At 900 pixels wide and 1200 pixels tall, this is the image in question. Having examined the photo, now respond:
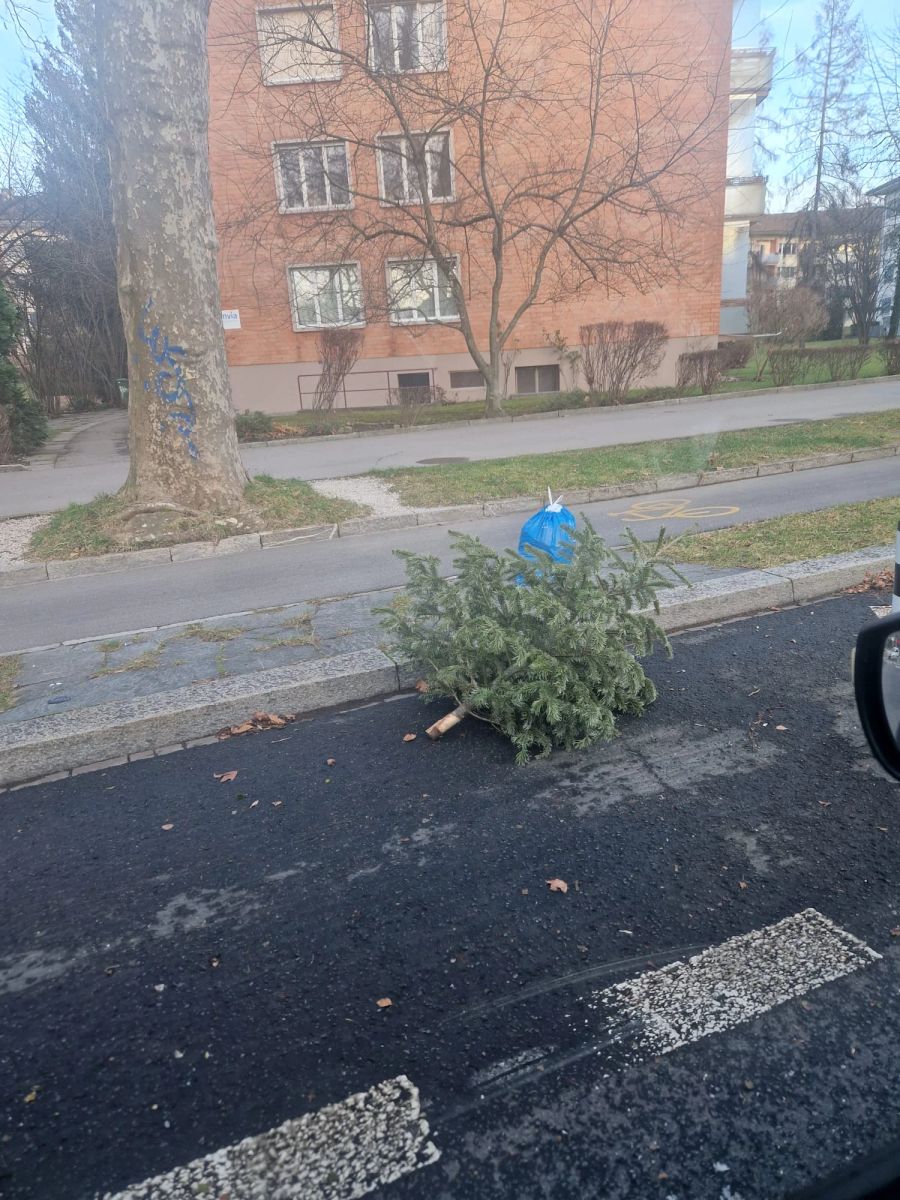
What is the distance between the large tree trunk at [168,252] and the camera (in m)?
7.75

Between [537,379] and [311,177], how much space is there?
9.55 meters

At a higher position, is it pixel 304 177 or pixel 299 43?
pixel 299 43

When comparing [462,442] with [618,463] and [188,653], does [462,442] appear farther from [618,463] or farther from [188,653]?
[188,653]

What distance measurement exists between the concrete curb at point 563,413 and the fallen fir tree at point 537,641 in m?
14.5

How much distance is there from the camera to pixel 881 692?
5.99ft

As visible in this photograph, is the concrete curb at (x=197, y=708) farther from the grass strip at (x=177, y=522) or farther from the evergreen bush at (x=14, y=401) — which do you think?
the evergreen bush at (x=14, y=401)

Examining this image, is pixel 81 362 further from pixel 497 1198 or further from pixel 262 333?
pixel 497 1198

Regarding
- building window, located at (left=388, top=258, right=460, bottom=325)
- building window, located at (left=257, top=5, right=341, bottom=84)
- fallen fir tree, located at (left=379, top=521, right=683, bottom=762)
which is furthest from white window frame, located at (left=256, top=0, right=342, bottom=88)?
fallen fir tree, located at (left=379, top=521, right=683, bottom=762)

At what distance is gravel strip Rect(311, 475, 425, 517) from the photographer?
9.98m

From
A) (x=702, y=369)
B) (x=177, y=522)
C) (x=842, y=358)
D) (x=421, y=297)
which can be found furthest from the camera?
(x=421, y=297)

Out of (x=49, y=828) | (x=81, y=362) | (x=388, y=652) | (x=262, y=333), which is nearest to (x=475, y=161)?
(x=262, y=333)

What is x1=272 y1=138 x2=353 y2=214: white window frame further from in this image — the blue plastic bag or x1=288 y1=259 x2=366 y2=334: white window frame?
the blue plastic bag

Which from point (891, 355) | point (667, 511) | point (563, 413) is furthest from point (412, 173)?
point (667, 511)

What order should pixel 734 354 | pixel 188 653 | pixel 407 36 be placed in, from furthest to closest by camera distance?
pixel 734 354
pixel 407 36
pixel 188 653
